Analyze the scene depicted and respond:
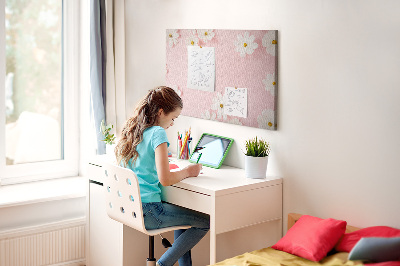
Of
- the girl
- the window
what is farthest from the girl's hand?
the window

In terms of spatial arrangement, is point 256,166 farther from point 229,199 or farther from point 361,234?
point 361,234

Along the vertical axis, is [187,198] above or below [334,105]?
below

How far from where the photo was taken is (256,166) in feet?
10.1

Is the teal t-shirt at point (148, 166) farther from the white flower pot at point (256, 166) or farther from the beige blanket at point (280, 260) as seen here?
the beige blanket at point (280, 260)

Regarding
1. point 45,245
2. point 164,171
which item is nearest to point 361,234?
point 164,171

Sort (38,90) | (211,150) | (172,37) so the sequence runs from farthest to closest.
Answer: (38,90), (172,37), (211,150)

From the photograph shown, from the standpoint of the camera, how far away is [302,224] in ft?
9.28

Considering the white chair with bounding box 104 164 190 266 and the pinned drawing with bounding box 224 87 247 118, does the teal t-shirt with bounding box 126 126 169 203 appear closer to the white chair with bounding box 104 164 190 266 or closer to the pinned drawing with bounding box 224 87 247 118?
the white chair with bounding box 104 164 190 266

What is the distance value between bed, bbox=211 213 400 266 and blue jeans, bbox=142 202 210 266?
1.57ft

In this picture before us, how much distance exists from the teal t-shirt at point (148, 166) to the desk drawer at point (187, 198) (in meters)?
0.06

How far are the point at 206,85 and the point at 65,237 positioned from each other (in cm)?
132

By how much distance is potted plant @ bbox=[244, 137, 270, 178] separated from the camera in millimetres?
3064

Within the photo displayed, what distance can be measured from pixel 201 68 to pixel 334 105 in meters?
0.93

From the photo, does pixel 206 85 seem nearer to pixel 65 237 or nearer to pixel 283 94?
pixel 283 94
